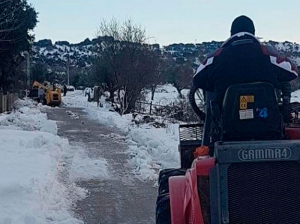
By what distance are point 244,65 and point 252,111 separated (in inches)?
16.1

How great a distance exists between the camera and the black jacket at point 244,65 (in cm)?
389

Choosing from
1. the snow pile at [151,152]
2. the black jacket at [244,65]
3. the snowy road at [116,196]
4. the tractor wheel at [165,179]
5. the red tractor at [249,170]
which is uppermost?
the black jacket at [244,65]

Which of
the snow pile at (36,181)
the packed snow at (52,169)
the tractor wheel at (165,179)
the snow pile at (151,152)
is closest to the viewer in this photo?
the tractor wheel at (165,179)

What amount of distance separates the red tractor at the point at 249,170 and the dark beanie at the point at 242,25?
78 centimetres

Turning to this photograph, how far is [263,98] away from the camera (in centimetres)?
365

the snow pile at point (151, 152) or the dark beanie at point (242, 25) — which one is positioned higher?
the dark beanie at point (242, 25)

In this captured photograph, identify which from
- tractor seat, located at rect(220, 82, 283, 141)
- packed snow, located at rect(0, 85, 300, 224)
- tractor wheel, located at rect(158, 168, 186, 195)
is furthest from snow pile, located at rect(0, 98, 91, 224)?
tractor seat, located at rect(220, 82, 283, 141)

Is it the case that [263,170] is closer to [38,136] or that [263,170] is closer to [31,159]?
[31,159]

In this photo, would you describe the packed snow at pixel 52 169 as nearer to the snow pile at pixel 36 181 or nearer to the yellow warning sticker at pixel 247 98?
the snow pile at pixel 36 181

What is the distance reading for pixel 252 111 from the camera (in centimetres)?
368

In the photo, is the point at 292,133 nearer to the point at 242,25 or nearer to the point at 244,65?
the point at 244,65

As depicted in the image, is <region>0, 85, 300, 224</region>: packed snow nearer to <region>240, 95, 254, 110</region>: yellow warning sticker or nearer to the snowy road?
the snowy road

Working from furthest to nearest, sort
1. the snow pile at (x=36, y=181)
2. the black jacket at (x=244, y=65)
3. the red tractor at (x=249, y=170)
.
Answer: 1. the snow pile at (x=36, y=181)
2. the black jacket at (x=244, y=65)
3. the red tractor at (x=249, y=170)

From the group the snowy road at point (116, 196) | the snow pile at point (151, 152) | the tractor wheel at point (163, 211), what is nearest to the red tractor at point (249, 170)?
the tractor wheel at point (163, 211)
